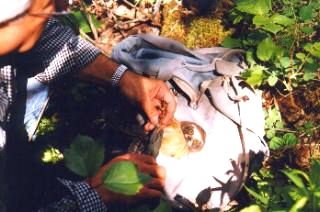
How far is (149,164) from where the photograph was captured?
1793 mm

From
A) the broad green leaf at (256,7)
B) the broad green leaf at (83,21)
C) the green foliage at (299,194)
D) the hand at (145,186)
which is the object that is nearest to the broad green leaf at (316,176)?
the green foliage at (299,194)

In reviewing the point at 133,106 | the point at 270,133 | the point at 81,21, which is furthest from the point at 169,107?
the point at 81,21

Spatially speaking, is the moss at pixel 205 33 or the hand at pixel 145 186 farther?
the moss at pixel 205 33

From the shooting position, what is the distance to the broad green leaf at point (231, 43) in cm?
234

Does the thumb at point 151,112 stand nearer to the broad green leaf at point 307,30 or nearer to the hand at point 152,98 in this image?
the hand at point 152,98

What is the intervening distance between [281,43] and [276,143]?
511 millimetres

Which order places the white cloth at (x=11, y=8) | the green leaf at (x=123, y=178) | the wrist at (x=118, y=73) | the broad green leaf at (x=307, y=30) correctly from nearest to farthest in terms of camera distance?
the white cloth at (x=11, y=8)
the green leaf at (x=123, y=178)
the wrist at (x=118, y=73)
the broad green leaf at (x=307, y=30)

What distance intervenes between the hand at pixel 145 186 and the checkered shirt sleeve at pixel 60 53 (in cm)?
56

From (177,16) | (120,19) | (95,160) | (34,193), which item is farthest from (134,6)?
(95,160)

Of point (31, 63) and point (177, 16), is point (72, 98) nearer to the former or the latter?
point (31, 63)

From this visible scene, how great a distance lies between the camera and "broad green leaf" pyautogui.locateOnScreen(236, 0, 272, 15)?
2.17 metres

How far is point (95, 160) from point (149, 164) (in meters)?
0.49

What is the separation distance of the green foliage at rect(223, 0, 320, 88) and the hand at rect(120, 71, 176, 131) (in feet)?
1.32

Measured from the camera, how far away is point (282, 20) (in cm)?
218
